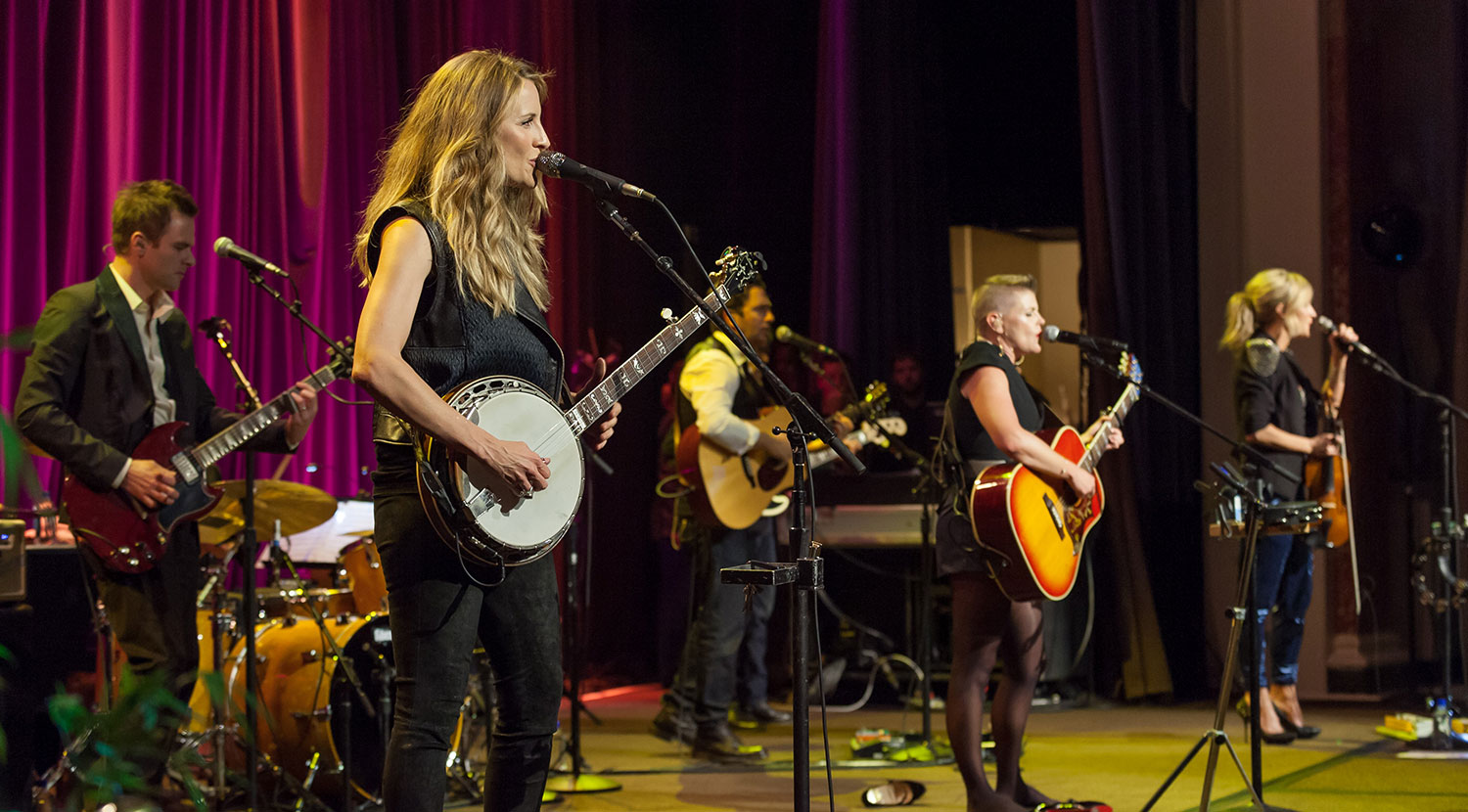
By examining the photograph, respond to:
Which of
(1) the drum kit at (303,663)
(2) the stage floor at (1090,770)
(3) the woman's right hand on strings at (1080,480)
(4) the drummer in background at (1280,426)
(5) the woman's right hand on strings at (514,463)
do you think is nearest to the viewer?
(5) the woman's right hand on strings at (514,463)

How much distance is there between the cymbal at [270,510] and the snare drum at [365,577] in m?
0.17

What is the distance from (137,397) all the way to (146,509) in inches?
15.5

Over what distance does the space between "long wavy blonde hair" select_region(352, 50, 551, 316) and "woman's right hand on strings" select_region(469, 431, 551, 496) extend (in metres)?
0.29

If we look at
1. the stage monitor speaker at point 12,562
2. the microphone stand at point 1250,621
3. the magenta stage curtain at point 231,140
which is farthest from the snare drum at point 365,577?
the microphone stand at point 1250,621

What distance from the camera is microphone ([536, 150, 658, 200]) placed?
8.82 feet

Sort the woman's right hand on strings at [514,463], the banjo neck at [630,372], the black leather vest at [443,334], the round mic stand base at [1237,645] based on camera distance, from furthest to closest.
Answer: the round mic stand base at [1237,645] → the banjo neck at [630,372] → the black leather vest at [443,334] → the woman's right hand on strings at [514,463]

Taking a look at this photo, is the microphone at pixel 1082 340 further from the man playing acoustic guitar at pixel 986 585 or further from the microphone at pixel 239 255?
the microphone at pixel 239 255

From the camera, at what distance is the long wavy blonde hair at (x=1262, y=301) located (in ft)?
20.7

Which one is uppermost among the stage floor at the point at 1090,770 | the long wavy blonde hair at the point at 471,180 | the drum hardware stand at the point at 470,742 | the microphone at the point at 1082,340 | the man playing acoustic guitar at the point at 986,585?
the long wavy blonde hair at the point at 471,180

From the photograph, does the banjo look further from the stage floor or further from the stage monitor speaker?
the stage floor

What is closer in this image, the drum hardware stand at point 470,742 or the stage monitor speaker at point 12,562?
the stage monitor speaker at point 12,562

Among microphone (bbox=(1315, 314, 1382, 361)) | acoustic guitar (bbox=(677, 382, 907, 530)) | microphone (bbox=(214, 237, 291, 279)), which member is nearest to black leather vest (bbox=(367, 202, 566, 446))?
microphone (bbox=(214, 237, 291, 279))

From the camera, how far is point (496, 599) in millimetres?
2584

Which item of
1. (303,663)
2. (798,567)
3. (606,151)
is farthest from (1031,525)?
(606,151)
